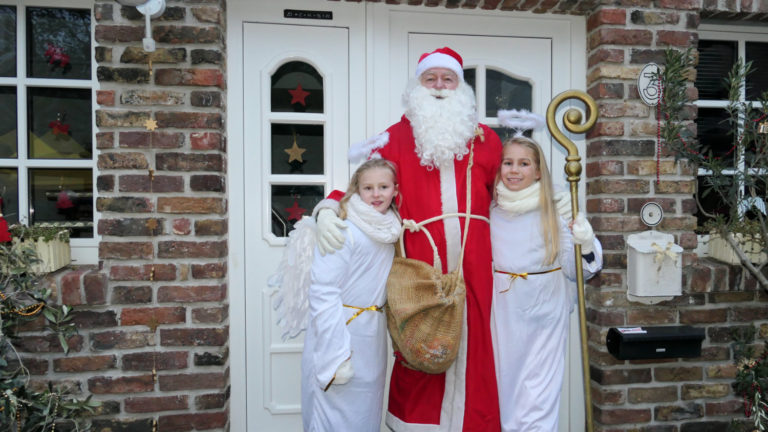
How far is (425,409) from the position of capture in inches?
82.3

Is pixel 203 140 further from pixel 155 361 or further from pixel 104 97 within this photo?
pixel 155 361

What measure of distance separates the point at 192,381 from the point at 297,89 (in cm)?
154

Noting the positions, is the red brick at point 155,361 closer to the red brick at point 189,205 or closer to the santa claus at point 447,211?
the red brick at point 189,205

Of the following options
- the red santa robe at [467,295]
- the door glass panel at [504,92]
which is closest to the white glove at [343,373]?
the red santa robe at [467,295]

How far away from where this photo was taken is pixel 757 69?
9.87 ft

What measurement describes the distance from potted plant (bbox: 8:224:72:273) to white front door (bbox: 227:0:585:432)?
772 mm

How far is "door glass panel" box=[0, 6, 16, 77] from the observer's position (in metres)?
2.52

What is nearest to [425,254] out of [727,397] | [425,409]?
[425,409]

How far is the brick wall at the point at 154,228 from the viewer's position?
7.72 feet

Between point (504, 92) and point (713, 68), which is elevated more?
point (713, 68)

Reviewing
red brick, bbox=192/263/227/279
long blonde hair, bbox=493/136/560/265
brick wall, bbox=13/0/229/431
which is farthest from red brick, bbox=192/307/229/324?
long blonde hair, bbox=493/136/560/265

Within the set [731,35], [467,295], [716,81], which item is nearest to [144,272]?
[467,295]

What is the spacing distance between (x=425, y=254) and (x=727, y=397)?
1942 mm

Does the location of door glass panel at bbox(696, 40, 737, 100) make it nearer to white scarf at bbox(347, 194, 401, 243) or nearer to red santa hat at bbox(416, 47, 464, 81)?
red santa hat at bbox(416, 47, 464, 81)
